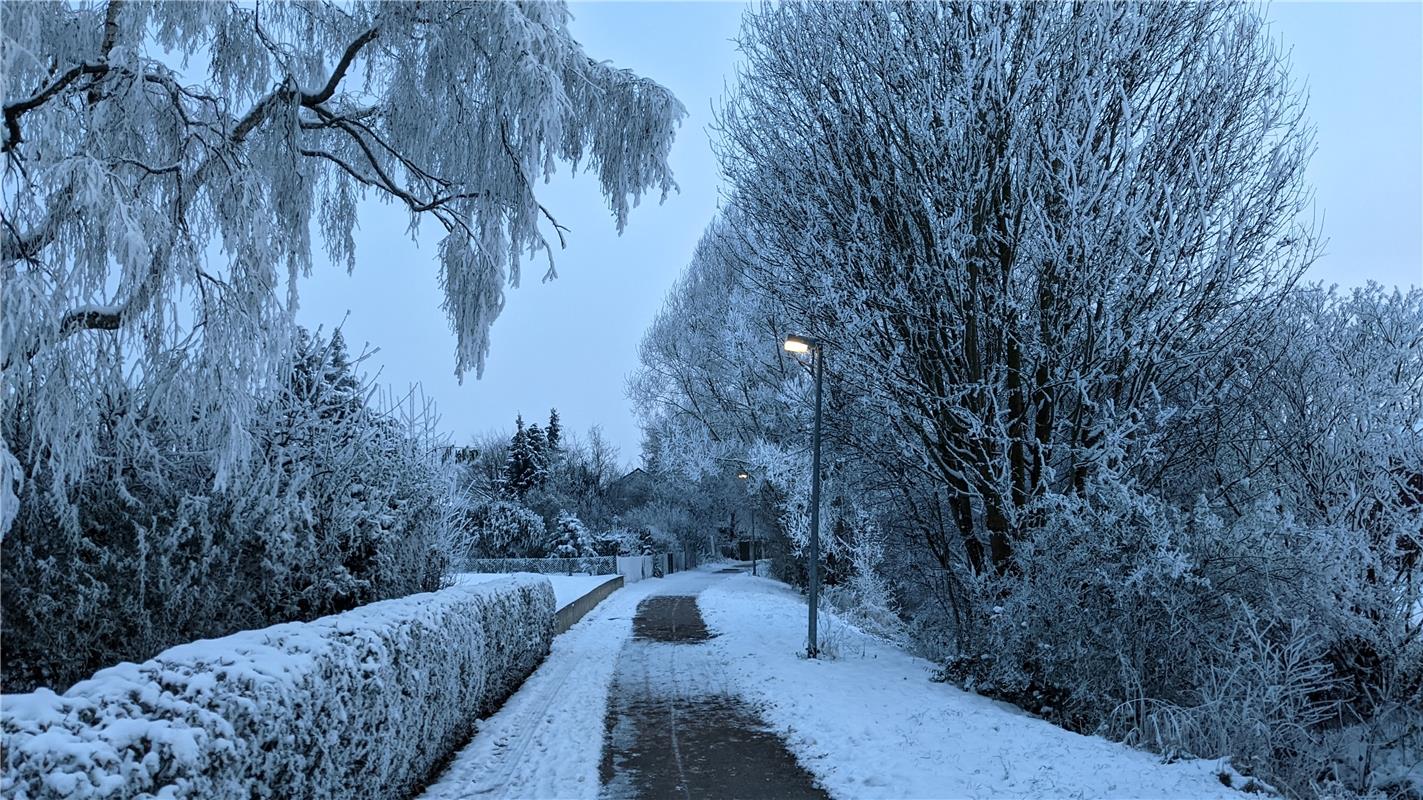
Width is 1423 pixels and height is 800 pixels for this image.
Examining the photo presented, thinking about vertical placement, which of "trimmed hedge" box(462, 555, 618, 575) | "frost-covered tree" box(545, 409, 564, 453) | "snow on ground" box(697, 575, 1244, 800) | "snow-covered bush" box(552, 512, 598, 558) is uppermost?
"frost-covered tree" box(545, 409, 564, 453)

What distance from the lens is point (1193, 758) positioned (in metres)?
6.61

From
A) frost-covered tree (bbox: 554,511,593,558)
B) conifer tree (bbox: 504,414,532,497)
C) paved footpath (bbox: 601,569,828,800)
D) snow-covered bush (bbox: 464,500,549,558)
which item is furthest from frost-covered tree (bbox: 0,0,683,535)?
conifer tree (bbox: 504,414,532,497)

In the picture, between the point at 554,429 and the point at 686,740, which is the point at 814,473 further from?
the point at 554,429

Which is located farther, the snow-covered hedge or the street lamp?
the street lamp

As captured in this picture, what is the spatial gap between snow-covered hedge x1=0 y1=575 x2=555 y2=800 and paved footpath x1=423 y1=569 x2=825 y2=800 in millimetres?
698

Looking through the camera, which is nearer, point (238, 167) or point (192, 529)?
point (238, 167)

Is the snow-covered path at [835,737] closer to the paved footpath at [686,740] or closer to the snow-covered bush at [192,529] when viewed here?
the paved footpath at [686,740]

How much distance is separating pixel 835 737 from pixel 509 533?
26.9 m

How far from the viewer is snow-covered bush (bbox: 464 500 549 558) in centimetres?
3177

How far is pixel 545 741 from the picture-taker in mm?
8094

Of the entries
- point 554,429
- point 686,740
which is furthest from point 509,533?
point 686,740

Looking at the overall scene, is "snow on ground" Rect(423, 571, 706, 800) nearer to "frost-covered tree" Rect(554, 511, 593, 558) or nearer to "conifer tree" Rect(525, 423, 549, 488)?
"frost-covered tree" Rect(554, 511, 593, 558)

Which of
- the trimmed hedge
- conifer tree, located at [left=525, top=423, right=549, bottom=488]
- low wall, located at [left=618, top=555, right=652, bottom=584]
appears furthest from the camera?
conifer tree, located at [left=525, top=423, right=549, bottom=488]

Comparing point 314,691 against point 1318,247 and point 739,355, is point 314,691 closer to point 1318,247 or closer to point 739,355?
point 1318,247
